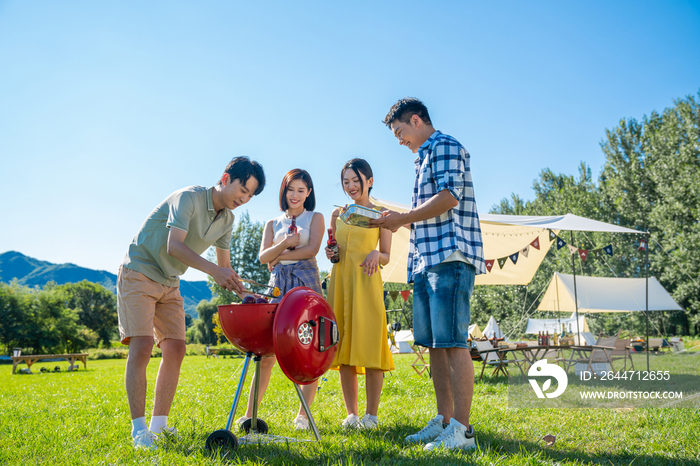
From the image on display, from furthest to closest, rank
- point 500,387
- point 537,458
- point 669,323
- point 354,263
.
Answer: point 669,323, point 500,387, point 354,263, point 537,458

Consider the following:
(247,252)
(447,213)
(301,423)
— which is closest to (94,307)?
(247,252)

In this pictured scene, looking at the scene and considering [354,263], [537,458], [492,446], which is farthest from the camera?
[354,263]

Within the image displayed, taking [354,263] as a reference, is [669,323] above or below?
below

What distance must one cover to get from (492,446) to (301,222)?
72.7 inches

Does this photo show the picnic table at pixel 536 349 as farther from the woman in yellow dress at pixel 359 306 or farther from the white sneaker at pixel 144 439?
the white sneaker at pixel 144 439

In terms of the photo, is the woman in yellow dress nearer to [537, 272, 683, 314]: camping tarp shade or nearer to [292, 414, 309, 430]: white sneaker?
[292, 414, 309, 430]: white sneaker

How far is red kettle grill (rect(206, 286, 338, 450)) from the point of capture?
2.12 metres

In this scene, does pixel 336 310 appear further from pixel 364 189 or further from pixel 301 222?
pixel 364 189

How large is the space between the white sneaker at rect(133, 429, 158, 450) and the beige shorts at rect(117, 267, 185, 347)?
530mm

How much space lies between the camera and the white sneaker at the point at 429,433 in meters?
2.47

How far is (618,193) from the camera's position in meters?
26.1

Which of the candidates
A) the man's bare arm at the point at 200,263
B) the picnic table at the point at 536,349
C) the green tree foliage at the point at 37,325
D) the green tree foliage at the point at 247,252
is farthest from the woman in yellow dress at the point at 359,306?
the green tree foliage at the point at 37,325

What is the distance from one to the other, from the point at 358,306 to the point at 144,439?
1462 millimetres

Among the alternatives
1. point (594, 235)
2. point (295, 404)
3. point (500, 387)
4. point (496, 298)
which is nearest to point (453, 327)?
point (295, 404)
